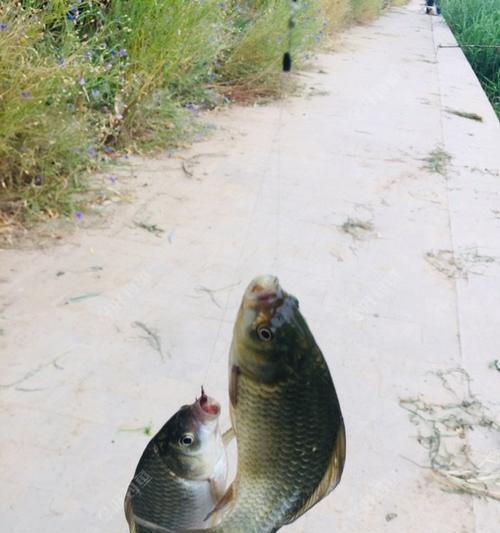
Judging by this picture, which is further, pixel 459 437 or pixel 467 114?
pixel 467 114

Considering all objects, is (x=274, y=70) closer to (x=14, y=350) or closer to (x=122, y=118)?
(x=122, y=118)

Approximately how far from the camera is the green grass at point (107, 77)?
139 inches

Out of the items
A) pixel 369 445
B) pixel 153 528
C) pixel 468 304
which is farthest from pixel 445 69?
pixel 153 528

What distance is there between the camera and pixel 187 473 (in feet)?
3.46

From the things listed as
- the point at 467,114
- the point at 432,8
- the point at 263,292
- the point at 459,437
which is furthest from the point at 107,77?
the point at 432,8

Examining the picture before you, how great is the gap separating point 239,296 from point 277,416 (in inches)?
88.8

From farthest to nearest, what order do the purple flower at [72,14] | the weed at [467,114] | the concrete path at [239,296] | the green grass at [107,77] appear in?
the weed at [467,114], the purple flower at [72,14], the green grass at [107,77], the concrete path at [239,296]

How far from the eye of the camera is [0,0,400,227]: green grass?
3539 mm

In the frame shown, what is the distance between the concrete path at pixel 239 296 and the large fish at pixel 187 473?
1.02m

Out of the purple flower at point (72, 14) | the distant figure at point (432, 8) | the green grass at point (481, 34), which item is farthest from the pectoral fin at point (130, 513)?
the distant figure at point (432, 8)

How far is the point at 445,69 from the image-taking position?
9.60 m

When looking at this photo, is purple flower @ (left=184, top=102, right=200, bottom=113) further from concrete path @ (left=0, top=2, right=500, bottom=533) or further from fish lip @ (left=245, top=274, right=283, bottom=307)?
fish lip @ (left=245, top=274, right=283, bottom=307)

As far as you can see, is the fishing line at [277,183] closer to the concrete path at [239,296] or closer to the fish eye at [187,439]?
the concrete path at [239,296]

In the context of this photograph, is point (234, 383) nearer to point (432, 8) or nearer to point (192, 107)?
point (192, 107)
